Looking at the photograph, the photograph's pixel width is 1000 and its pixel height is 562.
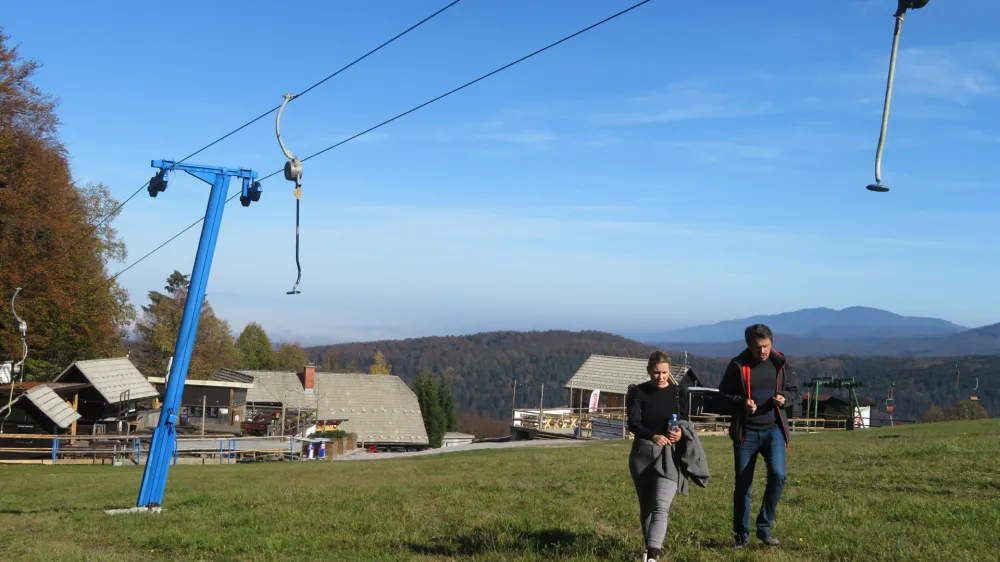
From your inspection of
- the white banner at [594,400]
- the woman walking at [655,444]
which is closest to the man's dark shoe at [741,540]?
the woman walking at [655,444]

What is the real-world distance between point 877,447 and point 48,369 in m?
50.4

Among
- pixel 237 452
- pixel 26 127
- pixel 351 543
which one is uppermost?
pixel 26 127

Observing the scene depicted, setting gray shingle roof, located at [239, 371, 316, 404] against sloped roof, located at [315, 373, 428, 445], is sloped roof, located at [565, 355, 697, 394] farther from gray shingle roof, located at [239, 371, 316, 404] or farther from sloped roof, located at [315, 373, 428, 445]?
gray shingle roof, located at [239, 371, 316, 404]

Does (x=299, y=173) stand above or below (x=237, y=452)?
above

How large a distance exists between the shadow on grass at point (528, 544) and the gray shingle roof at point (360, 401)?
193ft

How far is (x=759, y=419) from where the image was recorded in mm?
8273

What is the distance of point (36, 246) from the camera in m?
44.3

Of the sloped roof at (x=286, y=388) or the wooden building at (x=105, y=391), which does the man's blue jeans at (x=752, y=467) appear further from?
the sloped roof at (x=286, y=388)

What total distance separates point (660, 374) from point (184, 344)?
1001 cm

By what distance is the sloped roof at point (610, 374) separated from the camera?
6469cm

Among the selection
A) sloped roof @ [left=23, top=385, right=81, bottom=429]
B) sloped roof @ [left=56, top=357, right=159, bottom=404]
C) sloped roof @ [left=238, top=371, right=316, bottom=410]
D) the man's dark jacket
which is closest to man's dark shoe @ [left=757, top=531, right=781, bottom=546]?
the man's dark jacket

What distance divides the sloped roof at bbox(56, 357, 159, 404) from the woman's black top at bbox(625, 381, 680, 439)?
39.2 metres

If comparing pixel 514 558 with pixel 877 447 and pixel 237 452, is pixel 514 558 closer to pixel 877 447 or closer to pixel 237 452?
pixel 877 447

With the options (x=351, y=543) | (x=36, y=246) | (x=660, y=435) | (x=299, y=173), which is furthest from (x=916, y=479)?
(x=36, y=246)
